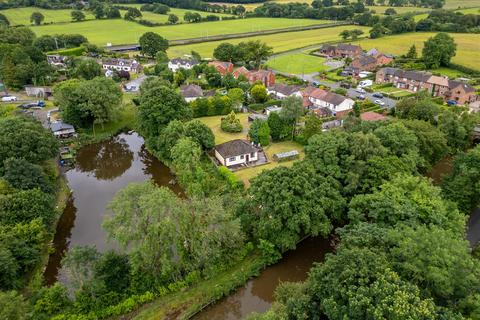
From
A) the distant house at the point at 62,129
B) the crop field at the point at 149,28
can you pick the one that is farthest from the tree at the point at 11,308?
the crop field at the point at 149,28

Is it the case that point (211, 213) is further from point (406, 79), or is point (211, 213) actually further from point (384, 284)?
point (406, 79)

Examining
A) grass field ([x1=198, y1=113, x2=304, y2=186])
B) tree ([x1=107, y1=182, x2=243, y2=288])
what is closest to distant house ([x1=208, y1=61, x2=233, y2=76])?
grass field ([x1=198, y1=113, x2=304, y2=186])

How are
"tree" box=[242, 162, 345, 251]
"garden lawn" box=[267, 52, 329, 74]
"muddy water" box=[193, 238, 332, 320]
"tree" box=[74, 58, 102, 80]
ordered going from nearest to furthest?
"muddy water" box=[193, 238, 332, 320] < "tree" box=[242, 162, 345, 251] < "tree" box=[74, 58, 102, 80] < "garden lawn" box=[267, 52, 329, 74]

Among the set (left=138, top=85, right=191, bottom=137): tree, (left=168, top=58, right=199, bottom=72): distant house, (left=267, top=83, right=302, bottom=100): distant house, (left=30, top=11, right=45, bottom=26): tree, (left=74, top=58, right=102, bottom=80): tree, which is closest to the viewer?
(left=138, top=85, right=191, bottom=137): tree

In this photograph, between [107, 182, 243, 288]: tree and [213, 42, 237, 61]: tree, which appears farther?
[213, 42, 237, 61]: tree

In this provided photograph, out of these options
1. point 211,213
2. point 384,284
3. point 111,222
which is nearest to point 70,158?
point 111,222

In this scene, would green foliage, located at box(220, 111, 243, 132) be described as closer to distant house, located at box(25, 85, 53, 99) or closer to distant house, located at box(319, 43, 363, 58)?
distant house, located at box(25, 85, 53, 99)

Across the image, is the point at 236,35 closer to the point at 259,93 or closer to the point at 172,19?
the point at 172,19

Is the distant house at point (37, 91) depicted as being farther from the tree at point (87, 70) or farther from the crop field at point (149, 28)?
the crop field at point (149, 28)
